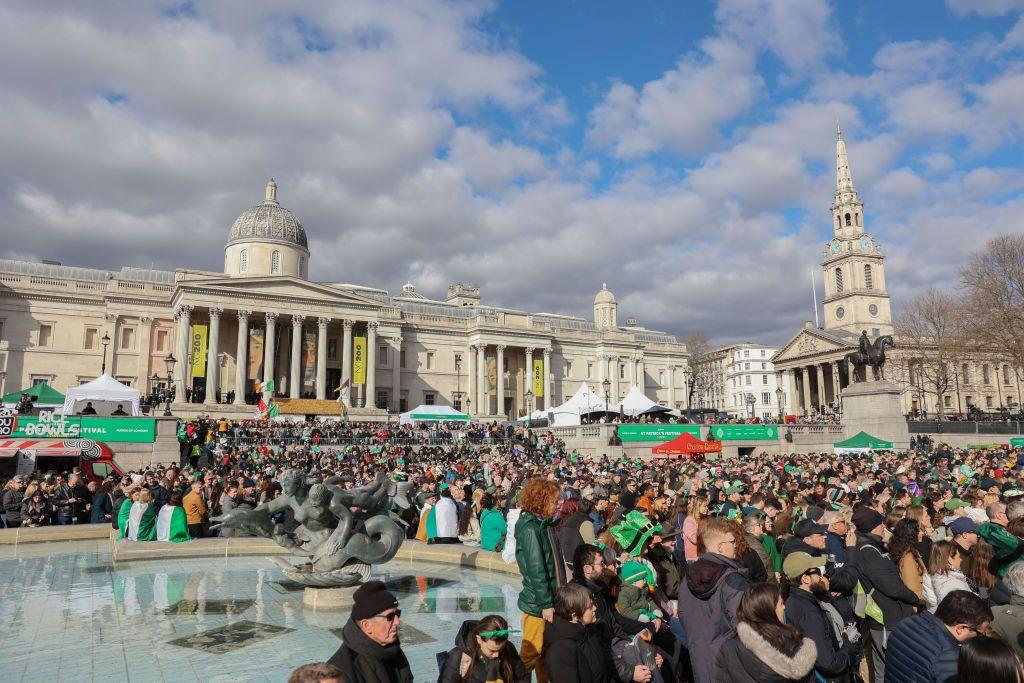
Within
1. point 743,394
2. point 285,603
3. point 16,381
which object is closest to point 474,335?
point 16,381

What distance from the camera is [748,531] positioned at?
6.24m

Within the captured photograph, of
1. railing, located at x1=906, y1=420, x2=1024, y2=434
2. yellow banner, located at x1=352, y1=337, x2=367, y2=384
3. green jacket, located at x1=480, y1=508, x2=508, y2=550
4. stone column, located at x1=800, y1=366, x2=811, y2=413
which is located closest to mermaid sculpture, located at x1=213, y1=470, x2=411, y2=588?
green jacket, located at x1=480, y1=508, x2=508, y2=550

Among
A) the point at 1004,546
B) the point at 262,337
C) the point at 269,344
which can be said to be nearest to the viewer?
the point at 1004,546

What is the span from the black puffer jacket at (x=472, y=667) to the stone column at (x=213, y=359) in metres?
49.2

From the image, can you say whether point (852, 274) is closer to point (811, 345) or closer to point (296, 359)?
point (811, 345)

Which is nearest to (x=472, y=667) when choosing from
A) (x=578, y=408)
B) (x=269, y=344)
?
(x=578, y=408)

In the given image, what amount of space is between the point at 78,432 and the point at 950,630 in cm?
2955

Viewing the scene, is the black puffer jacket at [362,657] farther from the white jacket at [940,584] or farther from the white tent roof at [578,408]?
the white tent roof at [578,408]

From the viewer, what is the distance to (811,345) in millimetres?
86625

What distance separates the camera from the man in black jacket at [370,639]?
141 inches

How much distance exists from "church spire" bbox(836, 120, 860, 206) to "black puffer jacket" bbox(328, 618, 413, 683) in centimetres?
11151

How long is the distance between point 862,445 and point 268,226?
163ft

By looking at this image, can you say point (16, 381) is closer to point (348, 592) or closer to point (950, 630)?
point (348, 592)

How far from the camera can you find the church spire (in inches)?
3954
